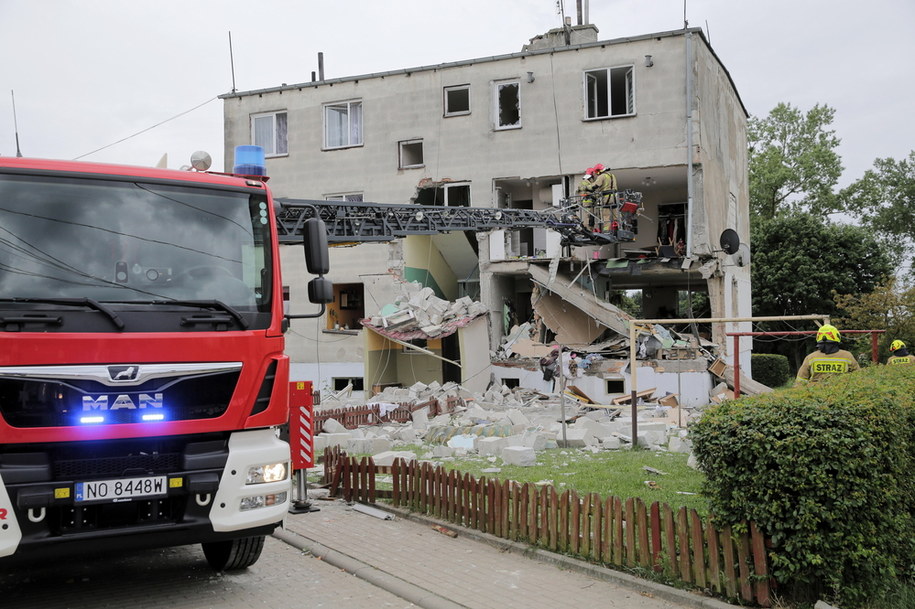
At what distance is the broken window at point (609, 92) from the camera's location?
24.1 m

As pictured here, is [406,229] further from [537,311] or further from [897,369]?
[537,311]

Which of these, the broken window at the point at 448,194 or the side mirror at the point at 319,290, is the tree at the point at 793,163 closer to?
the broken window at the point at 448,194

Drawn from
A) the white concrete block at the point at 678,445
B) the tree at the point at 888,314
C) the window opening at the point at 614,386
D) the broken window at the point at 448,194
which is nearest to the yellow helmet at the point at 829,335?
the white concrete block at the point at 678,445

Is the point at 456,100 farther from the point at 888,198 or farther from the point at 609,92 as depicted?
the point at 888,198

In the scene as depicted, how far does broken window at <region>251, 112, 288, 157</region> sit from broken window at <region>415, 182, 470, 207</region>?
566 centimetres

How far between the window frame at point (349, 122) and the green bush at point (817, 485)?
23331 millimetres

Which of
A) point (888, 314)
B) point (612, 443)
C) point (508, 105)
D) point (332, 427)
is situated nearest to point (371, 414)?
point (332, 427)

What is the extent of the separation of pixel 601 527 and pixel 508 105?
2126 cm

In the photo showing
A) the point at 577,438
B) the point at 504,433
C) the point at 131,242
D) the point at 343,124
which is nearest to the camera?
the point at 131,242

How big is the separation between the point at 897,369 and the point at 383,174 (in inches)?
808

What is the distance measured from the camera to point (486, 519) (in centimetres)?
785

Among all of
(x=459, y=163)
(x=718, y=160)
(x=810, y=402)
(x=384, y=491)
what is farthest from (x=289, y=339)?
(x=810, y=402)

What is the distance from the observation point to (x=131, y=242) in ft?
18.7

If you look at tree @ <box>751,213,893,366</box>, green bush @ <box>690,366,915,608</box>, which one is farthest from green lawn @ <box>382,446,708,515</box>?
tree @ <box>751,213,893,366</box>
